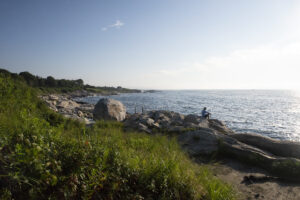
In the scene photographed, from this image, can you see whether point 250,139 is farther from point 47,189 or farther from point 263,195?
point 47,189

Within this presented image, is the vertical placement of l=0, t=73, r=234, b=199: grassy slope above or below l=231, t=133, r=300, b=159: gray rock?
above

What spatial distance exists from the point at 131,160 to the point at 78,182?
1000 millimetres

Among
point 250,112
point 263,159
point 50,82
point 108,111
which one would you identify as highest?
point 50,82

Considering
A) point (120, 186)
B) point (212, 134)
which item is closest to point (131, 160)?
point (120, 186)

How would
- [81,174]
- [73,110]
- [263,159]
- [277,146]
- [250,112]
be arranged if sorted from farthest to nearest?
[250,112] < [73,110] < [277,146] < [263,159] < [81,174]

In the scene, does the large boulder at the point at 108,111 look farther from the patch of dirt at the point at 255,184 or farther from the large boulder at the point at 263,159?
the patch of dirt at the point at 255,184

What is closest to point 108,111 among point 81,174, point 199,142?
point 199,142

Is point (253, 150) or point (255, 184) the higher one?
point (253, 150)

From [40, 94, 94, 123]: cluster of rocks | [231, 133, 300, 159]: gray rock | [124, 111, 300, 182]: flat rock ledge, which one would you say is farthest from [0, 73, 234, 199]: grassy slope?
[40, 94, 94, 123]: cluster of rocks

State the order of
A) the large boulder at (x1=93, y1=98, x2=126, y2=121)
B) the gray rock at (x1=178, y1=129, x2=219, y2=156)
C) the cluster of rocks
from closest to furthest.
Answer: the gray rock at (x1=178, y1=129, x2=219, y2=156) < the large boulder at (x1=93, y1=98, x2=126, y2=121) < the cluster of rocks

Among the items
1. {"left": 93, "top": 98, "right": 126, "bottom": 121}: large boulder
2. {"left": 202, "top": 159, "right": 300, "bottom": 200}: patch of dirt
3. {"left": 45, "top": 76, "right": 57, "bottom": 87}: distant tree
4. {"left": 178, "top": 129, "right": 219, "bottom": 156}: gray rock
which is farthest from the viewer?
{"left": 45, "top": 76, "right": 57, "bottom": 87}: distant tree

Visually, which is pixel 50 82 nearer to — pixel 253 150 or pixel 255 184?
pixel 253 150

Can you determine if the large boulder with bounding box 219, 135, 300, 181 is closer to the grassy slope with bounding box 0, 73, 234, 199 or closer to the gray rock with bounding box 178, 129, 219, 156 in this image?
the gray rock with bounding box 178, 129, 219, 156

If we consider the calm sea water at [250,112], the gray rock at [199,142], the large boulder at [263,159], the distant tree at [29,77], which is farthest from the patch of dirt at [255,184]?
the distant tree at [29,77]
